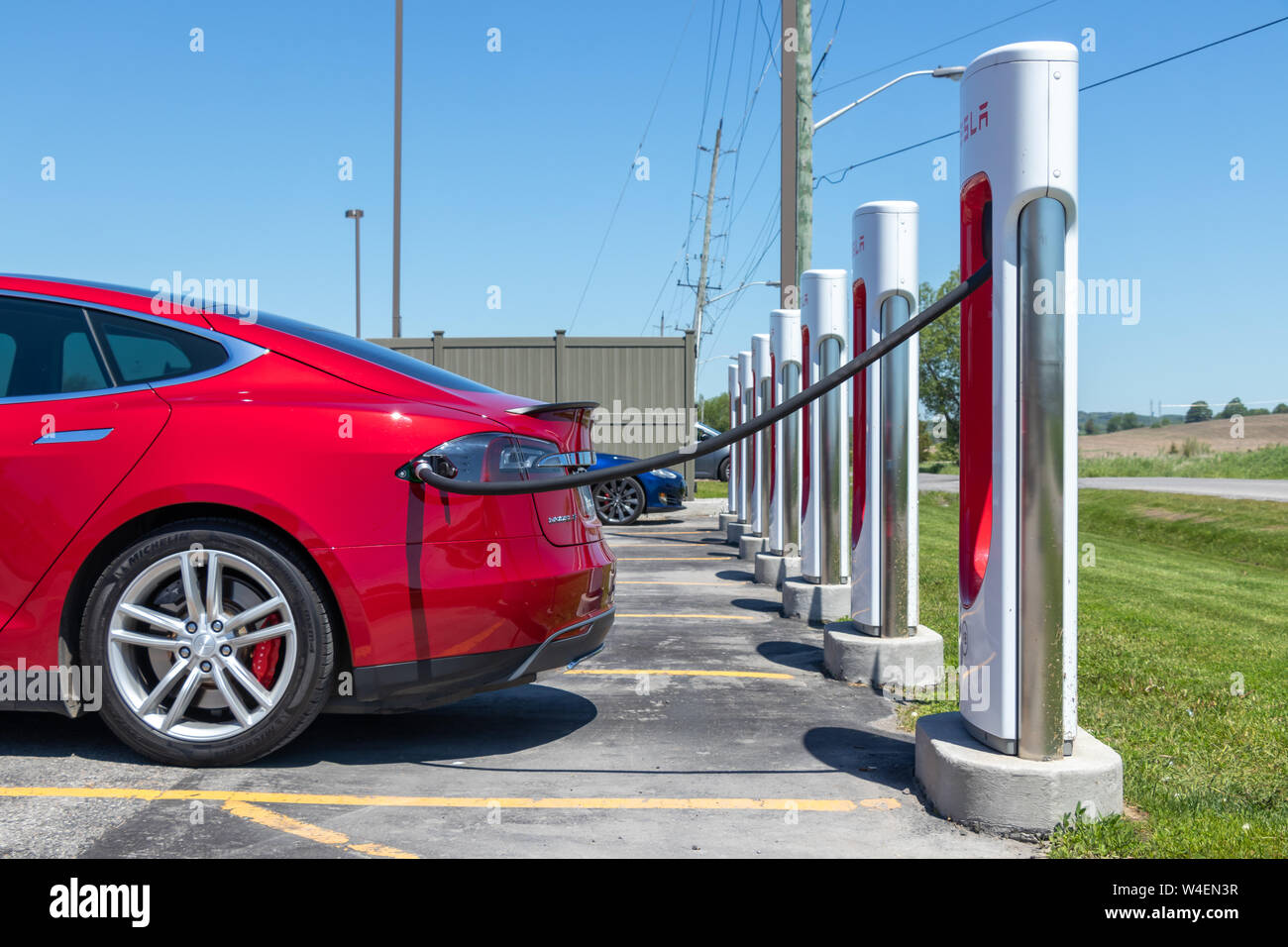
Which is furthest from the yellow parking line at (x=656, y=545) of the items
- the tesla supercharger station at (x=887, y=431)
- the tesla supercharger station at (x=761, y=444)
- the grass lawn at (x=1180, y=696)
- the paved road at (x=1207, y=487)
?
the paved road at (x=1207, y=487)

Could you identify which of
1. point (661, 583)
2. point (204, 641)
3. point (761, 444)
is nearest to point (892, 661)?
point (204, 641)

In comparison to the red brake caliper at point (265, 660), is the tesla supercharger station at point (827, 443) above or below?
above

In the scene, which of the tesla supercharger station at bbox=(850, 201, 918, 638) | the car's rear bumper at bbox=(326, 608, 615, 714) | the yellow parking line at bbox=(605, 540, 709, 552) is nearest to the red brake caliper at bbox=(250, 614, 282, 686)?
the car's rear bumper at bbox=(326, 608, 615, 714)

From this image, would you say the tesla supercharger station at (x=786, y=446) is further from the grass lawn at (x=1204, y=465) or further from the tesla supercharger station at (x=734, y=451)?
the grass lawn at (x=1204, y=465)

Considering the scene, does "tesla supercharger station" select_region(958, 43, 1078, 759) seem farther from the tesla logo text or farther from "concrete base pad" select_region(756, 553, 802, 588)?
"concrete base pad" select_region(756, 553, 802, 588)

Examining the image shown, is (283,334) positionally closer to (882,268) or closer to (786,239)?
(882,268)

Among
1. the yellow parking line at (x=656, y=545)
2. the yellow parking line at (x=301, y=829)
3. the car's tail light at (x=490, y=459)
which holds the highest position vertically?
the car's tail light at (x=490, y=459)

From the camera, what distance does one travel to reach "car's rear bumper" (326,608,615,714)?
12.0 feet

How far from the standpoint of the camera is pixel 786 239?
47.3 ft

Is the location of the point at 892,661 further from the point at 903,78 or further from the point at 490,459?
the point at 903,78

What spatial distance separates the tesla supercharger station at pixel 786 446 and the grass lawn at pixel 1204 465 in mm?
30485

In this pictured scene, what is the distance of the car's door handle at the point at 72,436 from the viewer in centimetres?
371

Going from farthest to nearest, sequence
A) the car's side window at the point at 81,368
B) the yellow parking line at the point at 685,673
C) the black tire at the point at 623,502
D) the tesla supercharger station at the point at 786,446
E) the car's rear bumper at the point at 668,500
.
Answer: the car's rear bumper at the point at 668,500
the black tire at the point at 623,502
the tesla supercharger station at the point at 786,446
the yellow parking line at the point at 685,673
the car's side window at the point at 81,368
